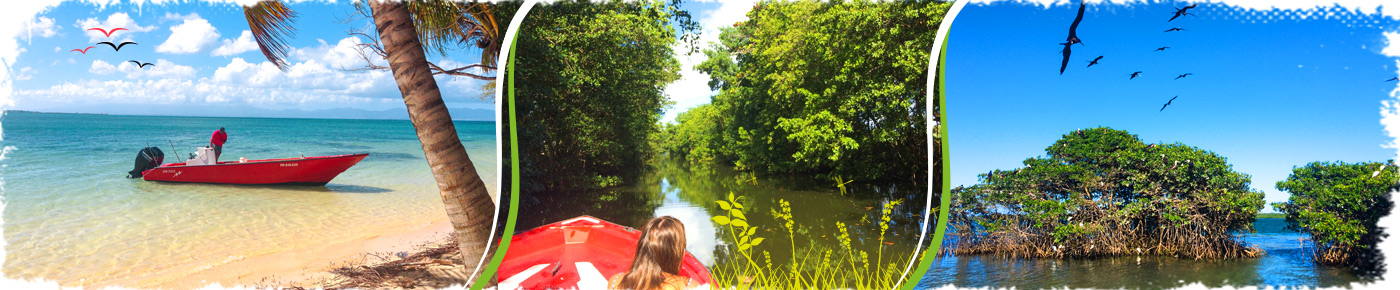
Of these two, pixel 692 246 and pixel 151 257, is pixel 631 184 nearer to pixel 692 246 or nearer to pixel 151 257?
pixel 692 246

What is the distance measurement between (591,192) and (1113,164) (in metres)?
2.55

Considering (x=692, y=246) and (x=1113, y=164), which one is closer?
(x=692, y=246)

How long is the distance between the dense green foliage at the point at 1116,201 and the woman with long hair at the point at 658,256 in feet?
3.86

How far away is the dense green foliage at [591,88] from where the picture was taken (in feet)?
7.93

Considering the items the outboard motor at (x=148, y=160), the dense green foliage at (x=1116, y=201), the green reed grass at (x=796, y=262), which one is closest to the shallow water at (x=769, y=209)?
the green reed grass at (x=796, y=262)

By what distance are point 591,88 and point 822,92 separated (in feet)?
3.46

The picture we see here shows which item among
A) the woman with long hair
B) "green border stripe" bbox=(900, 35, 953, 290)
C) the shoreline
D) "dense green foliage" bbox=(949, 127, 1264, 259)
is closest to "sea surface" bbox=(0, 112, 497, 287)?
the shoreline

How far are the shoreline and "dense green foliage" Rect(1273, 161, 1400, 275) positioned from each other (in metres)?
5.55

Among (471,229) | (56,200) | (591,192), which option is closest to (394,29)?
(471,229)

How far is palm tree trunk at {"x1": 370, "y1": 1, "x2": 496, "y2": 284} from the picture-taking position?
247 cm

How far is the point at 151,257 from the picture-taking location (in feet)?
19.6

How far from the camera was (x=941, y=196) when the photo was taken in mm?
2125

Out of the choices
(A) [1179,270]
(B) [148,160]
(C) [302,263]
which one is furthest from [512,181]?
(B) [148,160]

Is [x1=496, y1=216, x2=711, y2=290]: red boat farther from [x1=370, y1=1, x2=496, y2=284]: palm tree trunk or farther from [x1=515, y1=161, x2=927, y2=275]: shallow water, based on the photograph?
[x1=370, y1=1, x2=496, y2=284]: palm tree trunk
